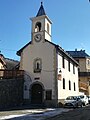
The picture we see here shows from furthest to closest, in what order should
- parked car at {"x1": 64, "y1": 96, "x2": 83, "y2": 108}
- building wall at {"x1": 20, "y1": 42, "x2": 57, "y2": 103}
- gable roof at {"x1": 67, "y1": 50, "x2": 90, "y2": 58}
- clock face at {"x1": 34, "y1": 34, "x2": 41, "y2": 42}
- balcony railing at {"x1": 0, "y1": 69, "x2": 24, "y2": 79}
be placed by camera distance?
1. gable roof at {"x1": 67, "y1": 50, "x2": 90, "y2": 58}
2. clock face at {"x1": 34, "y1": 34, "x2": 41, "y2": 42}
3. building wall at {"x1": 20, "y1": 42, "x2": 57, "y2": 103}
4. balcony railing at {"x1": 0, "y1": 69, "x2": 24, "y2": 79}
5. parked car at {"x1": 64, "y1": 96, "x2": 83, "y2": 108}

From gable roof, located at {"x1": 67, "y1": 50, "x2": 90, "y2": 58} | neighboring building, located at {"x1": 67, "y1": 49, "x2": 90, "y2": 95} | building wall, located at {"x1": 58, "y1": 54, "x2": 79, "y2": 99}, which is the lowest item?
building wall, located at {"x1": 58, "y1": 54, "x2": 79, "y2": 99}

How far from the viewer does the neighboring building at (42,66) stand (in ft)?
103

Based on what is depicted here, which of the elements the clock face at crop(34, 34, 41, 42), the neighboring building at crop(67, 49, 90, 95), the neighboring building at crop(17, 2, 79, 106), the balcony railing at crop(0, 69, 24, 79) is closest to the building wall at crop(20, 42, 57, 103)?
the neighboring building at crop(17, 2, 79, 106)

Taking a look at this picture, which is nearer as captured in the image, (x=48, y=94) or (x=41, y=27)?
(x=48, y=94)

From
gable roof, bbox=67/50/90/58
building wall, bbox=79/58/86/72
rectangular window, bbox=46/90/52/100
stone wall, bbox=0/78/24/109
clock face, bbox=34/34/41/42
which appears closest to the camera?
stone wall, bbox=0/78/24/109

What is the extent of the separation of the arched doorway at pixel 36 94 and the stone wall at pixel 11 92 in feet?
6.12

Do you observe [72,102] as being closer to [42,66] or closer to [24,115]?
[42,66]

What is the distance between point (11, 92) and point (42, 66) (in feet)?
18.4

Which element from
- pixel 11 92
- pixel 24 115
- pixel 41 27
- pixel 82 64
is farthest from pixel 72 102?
pixel 82 64

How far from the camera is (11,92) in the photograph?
28.9 meters

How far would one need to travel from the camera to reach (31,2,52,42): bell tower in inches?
1301

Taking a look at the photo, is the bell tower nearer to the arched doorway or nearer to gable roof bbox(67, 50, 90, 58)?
the arched doorway

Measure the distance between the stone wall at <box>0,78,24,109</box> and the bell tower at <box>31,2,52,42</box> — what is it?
6.14m

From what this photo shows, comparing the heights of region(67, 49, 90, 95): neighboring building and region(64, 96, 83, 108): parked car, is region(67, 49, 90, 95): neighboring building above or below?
above
